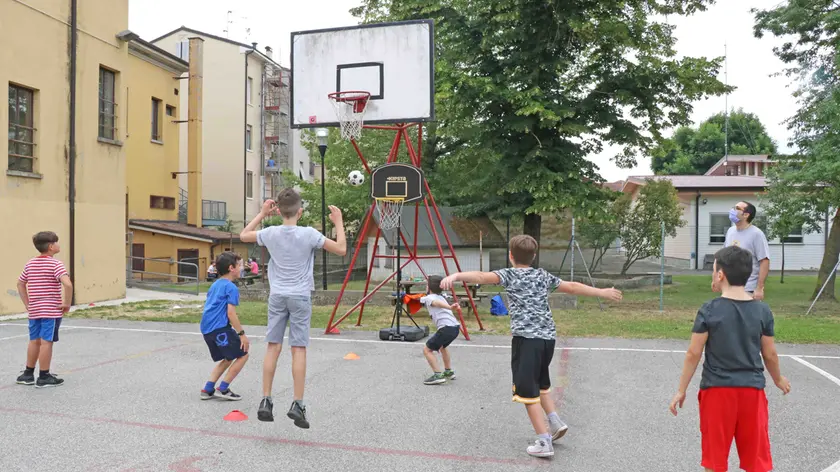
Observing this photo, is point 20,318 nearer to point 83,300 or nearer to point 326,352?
point 83,300

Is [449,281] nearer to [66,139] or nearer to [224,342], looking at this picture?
[224,342]

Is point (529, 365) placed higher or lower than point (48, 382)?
higher

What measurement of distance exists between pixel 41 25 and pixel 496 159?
37.6ft

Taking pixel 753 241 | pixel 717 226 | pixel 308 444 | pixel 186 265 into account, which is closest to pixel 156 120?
pixel 186 265

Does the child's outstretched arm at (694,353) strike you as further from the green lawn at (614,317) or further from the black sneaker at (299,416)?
the green lawn at (614,317)

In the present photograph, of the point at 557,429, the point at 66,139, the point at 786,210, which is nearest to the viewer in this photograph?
the point at 557,429

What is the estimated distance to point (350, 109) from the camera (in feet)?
40.7

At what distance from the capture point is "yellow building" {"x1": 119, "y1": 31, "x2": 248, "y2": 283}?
2783cm

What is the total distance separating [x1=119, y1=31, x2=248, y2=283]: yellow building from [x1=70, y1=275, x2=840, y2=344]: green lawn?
38.1 ft

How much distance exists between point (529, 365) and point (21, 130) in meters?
14.8

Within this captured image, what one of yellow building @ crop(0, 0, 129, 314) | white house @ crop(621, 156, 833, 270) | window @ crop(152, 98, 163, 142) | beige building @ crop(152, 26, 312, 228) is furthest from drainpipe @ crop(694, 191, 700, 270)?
yellow building @ crop(0, 0, 129, 314)

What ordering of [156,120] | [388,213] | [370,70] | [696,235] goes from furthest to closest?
[696,235], [156,120], [370,70], [388,213]

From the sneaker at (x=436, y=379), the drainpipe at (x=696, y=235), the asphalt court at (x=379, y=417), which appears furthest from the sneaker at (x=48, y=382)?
the drainpipe at (x=696, y=235)

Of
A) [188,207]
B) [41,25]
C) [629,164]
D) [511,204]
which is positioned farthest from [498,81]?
[188,207]
